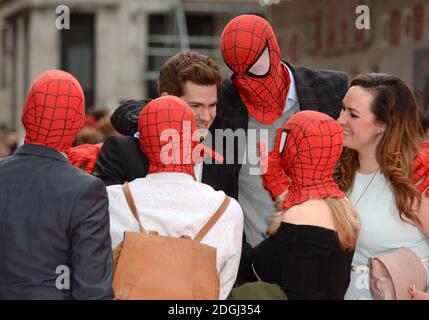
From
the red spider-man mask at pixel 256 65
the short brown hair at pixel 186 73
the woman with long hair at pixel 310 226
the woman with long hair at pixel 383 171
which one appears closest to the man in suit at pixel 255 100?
the red spider-man mask at pixel 256 65

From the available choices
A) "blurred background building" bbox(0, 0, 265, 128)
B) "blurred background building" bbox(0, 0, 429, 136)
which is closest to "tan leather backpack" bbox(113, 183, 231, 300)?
"blurred background building" bbox(0, 0, 429, 136)

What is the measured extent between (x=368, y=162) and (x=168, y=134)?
1.09 m

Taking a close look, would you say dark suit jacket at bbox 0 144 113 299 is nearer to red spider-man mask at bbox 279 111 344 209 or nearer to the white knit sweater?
the white knit sweater

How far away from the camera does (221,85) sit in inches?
181

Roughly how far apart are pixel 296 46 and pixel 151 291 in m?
12.9

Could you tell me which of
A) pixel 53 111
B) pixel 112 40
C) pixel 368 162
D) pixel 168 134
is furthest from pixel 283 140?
pixel 112 40

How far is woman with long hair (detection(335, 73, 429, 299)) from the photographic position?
13.0 feet

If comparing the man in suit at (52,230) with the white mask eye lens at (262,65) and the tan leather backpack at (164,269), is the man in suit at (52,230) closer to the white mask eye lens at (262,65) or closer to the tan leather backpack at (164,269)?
the tan leather backpack at (164,269)

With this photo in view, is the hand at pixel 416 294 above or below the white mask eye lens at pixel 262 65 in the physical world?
below

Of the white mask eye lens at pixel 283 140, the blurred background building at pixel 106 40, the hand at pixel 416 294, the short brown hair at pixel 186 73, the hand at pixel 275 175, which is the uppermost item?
the blurred background building at pixel 106 40

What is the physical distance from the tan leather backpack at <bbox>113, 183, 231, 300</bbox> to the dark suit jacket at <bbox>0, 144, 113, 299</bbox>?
0.08 metres

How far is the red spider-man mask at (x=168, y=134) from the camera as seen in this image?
11.6ft

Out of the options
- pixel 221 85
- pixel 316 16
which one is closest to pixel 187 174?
pixel 221 85
